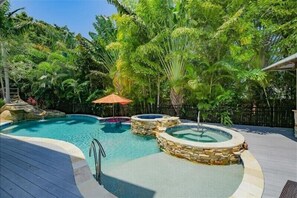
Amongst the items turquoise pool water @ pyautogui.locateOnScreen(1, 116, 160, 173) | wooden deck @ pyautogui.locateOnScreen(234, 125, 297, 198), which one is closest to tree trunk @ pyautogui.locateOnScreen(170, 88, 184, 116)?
turquoise pool water @ pyautogui.locateOnScreen(1, 116, 160, 173)

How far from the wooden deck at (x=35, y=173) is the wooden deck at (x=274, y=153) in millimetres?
3841

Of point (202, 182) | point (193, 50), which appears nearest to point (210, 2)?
point (193, 50)

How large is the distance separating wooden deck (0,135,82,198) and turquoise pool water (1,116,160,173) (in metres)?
1.31

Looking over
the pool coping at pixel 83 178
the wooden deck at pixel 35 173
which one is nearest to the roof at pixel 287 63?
the pool coping at pixel 83 178

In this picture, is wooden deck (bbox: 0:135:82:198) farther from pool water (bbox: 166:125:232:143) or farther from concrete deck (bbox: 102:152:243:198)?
pool water (bbox: 166:125:232:143)

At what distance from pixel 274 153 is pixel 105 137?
719 cm

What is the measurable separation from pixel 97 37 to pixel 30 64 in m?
6.42

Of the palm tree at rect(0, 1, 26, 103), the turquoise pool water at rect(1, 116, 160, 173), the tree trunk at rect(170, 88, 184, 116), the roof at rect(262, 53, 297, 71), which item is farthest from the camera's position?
the tree trunk at rect(170, 88, 184, 116)

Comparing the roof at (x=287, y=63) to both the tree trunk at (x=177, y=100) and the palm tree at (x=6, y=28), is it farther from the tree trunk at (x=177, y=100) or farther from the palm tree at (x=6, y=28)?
the palm tree at (x=6, y=28)

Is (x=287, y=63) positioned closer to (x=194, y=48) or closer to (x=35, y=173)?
(x=194, y=48)

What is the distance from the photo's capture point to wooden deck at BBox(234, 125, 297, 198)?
4211 mm

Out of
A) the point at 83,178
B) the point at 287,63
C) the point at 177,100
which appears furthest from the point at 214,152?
the point at 177,100

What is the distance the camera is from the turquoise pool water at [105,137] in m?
7.29

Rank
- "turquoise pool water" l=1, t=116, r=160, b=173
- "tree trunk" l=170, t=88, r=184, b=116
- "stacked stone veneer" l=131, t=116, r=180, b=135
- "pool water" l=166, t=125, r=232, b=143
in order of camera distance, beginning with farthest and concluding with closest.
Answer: "tree trunk" l=170, t=88, r=184, b=116
"stacked stone veneer" l=131, t=116, r=180, b=135
"pool water" l=166, t=125, r=232, b=143
"turquoise pool water" l=1, t=116, r=160, b=173
